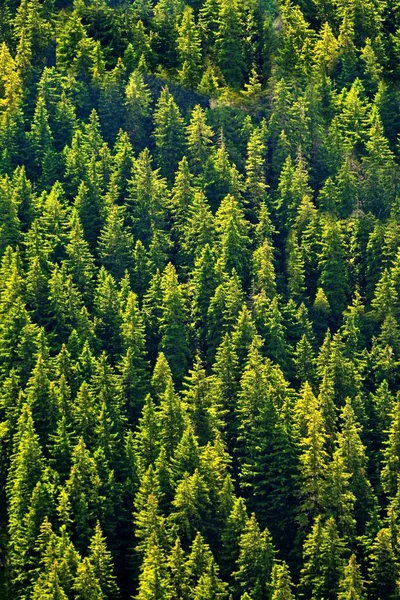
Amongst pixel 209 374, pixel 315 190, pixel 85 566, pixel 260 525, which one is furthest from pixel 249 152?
pixel 85 566

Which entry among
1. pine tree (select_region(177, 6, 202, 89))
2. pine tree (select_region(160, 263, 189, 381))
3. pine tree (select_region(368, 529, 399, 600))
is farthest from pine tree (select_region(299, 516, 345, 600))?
pine tree (select_region(177, 6, 202, 89))

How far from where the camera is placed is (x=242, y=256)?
13212 centimetres

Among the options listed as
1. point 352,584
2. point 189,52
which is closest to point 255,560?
point 352,584

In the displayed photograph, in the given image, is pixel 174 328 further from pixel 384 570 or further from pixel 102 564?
pixel 384 570

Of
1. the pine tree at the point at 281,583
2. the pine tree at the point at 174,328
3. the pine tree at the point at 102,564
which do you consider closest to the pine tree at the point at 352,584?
the pine tree at the point at 281,583

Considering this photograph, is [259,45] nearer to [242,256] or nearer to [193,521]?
[242,256]

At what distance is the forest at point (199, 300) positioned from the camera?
111 m

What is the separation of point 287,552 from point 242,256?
26.8 metres

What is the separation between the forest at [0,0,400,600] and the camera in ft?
365

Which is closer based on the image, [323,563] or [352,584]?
[352,584]

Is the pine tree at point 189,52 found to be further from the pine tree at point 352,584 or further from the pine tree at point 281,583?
the pine tree at point 281,583

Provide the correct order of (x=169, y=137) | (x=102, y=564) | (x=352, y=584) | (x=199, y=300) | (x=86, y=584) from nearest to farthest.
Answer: (x=86, y=584), (x=352, y=584), (x=102, y=564), (x=199, y=300), (x=169, y=137)

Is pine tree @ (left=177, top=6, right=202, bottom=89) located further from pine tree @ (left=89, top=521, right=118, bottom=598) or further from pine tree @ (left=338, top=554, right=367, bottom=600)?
pine tree @ (left=338, top=554, right=367, bottom=600)

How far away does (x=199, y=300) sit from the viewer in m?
129
